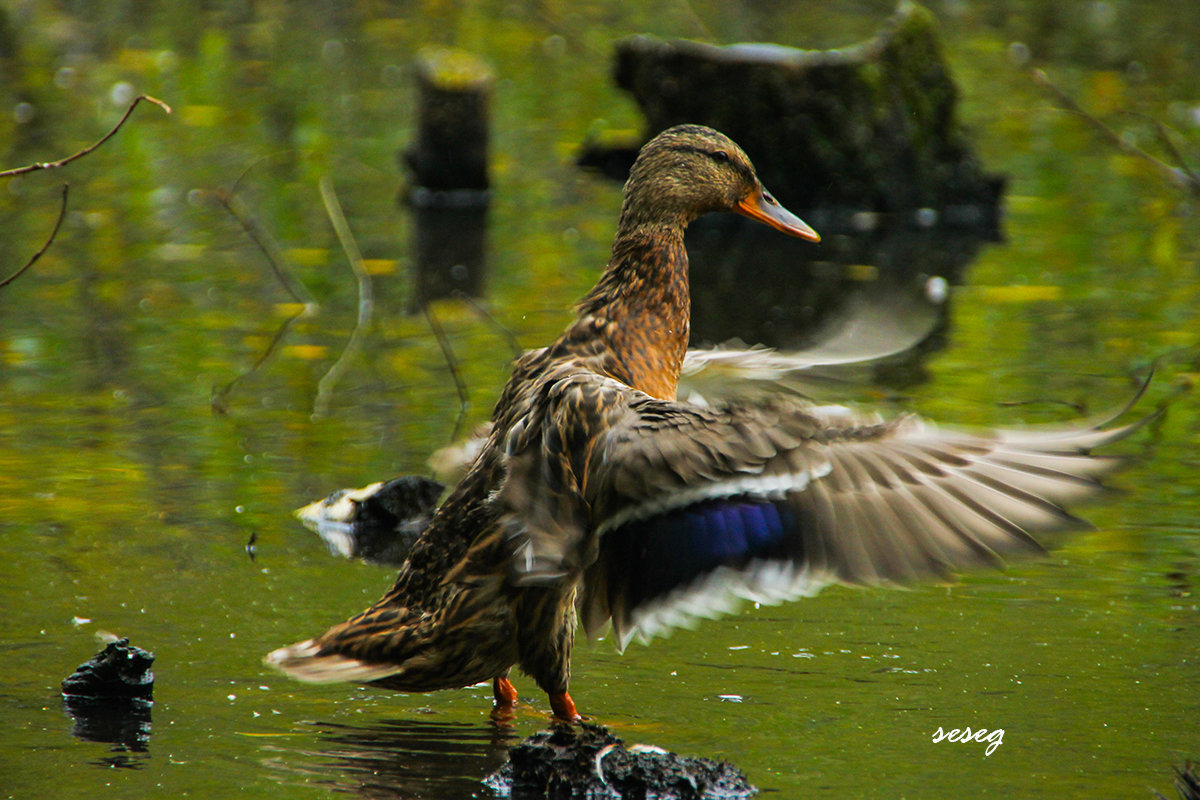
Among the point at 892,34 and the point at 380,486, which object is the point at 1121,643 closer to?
the point at 380,486

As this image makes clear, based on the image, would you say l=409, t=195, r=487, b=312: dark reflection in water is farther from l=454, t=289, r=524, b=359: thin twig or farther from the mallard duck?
the mallard duck

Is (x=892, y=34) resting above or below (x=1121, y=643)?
above

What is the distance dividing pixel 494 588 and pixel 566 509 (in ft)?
1.15

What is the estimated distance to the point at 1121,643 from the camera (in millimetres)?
4789

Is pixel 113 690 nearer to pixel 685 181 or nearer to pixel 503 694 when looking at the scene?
pixel 503 694

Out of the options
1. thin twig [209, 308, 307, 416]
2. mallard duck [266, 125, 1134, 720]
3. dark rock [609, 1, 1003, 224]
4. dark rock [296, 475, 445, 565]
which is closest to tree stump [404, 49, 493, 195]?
dark rock [609, 1, 1003, 224]

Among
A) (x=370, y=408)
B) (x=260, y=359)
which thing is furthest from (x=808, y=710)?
(x=260, y=359)


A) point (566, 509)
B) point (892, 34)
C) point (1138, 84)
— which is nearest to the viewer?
point (566, 509)

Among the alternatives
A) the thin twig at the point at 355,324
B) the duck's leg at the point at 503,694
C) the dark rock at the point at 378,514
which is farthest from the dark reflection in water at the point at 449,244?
the duck's leg at the point at 503,694

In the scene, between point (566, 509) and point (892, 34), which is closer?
point (566, 509)

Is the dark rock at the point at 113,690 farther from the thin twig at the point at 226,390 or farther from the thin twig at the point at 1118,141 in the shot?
the thin twig at the point at 1118,141

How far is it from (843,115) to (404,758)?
8.05 metres

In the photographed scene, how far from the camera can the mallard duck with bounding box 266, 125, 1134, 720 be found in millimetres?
3588
